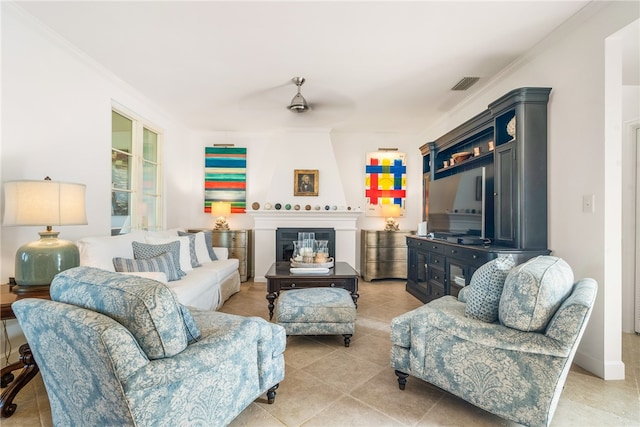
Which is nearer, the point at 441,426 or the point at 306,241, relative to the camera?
the point at 441,426

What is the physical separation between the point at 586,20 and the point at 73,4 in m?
3.71

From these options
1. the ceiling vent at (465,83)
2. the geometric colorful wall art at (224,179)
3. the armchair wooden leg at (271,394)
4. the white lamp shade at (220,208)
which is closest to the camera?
the armchair wooden leg at (271,394)

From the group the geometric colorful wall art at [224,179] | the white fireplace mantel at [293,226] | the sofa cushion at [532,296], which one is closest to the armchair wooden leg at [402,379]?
the sofa cushion at [532,296]

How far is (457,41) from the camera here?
251cm

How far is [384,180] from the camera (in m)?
5.44

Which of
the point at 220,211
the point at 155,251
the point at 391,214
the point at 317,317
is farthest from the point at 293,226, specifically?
the point at 317,317

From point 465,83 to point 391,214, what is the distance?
2359 mm

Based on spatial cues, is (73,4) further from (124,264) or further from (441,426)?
(441,426)

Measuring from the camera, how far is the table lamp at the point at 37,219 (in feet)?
6.07

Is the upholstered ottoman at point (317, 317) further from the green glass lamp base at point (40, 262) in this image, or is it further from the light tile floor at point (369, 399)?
the green glass lamp base at point (40, 262)

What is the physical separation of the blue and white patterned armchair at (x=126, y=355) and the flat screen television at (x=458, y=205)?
2624 millimetres

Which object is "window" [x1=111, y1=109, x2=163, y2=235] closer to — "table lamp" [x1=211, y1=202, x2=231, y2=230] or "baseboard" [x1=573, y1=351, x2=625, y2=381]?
"table lamp" [x1=211, y1=202, x2=231, y2=230]

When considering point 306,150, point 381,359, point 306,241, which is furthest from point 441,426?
point 306,150

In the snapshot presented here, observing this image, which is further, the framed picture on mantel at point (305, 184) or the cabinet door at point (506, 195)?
the framed picture on mantel at point (305, 184)
